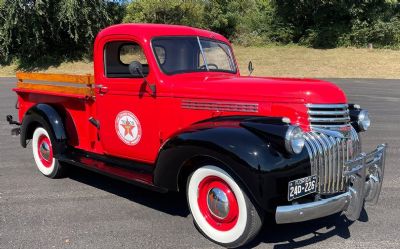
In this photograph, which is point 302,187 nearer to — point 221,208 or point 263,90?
point 221,208

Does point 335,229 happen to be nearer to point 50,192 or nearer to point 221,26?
point 50,192

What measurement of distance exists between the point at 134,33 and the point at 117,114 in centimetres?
90

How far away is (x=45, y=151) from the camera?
594 centimetres

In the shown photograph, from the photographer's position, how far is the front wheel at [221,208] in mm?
3566

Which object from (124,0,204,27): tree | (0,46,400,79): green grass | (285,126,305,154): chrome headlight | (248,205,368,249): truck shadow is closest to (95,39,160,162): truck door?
(248,205,368,249): truck shadow

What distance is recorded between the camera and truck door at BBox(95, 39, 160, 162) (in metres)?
4.61

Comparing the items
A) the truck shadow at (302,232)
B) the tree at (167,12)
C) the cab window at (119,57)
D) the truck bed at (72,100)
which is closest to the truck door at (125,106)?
the cab window at (119,57)

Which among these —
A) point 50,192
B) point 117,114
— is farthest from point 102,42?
point 50,192

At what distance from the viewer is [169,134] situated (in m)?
4.46

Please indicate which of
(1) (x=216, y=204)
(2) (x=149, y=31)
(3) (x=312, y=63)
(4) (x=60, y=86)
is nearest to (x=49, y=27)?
(3) (x=312, y=63)

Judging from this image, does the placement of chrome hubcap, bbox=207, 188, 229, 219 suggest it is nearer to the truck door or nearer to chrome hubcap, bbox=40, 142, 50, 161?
the truck door

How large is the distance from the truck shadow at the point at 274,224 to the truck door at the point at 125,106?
506mm

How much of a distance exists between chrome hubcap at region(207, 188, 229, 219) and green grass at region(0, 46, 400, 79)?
2131 cm

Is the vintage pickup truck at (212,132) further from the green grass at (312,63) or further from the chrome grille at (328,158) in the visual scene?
the green grass at (312,63)
